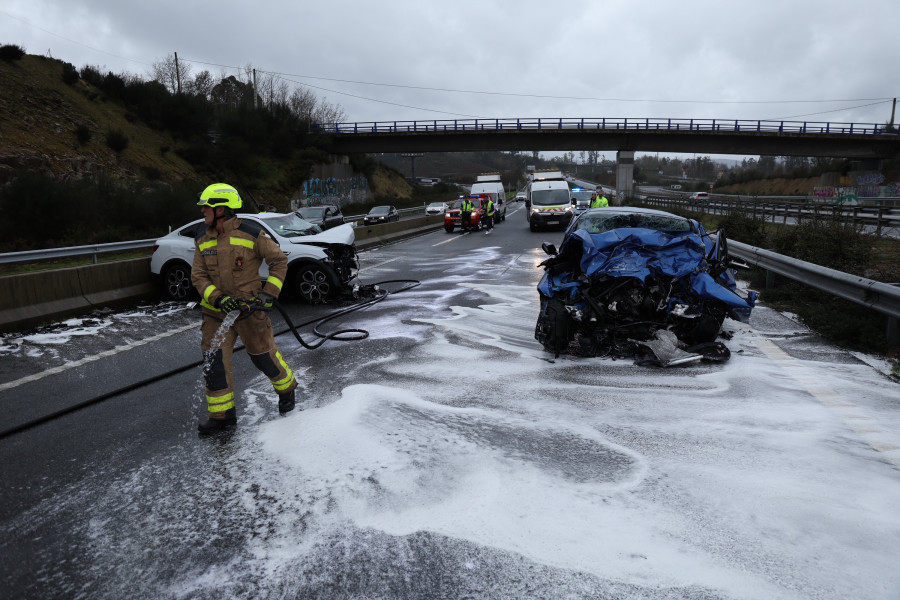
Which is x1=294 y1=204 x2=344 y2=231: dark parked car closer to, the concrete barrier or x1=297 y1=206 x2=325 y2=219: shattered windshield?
x1=297 y1=206 x2=325 y2=219: shattered windshield

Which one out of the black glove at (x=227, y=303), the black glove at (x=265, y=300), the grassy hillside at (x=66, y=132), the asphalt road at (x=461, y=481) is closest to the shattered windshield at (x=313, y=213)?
the grassy hillside at (x=66, y=132)

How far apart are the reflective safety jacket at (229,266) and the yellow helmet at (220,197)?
14 centimetres

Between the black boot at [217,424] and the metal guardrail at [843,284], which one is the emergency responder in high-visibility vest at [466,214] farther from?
the black boot at [217,424]

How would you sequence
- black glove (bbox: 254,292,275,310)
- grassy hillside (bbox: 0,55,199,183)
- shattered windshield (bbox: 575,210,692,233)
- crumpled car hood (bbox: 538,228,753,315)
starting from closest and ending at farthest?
black glove (bbox: 254,292,275,310), crumpled car hood (bbox: 538,228,753,315), shattered windshield (bbox: 575,210,692,233), grassy hillside (bbox: 0,55,199,183)

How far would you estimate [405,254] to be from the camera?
20.0 metres

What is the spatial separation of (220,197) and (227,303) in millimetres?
821

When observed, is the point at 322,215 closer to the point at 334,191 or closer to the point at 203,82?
the point at 334,191

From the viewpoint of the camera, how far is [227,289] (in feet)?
15.5

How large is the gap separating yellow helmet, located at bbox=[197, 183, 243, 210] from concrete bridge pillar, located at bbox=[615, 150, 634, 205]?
5337 centimetres

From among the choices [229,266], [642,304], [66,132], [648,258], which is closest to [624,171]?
[66,132]

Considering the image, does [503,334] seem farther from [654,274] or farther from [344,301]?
[344,301]

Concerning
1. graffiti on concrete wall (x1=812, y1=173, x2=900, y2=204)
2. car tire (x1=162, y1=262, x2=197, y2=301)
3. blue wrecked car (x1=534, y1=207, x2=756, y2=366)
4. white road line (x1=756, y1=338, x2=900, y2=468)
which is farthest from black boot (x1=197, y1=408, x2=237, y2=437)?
graffiti on concrete wall (x1=812, y1=173, x2=900, y2=204)

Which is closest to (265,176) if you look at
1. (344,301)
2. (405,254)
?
(405,254)

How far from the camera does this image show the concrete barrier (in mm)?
8531
